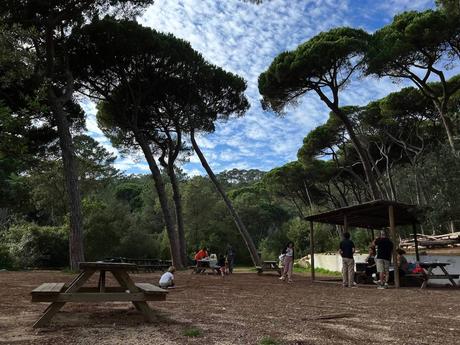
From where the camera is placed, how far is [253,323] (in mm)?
4824

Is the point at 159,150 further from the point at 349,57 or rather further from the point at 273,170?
the point at 273,170

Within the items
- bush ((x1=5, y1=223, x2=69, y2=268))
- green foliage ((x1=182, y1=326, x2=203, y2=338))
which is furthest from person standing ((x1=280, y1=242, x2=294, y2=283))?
bush ((x1=5, y1=223, x2=69, y2=268))

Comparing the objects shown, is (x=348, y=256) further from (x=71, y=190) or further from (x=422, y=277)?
(x=71, y=190)

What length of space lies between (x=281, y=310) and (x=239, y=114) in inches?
711

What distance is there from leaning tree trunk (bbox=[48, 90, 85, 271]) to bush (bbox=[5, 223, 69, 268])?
10.6m

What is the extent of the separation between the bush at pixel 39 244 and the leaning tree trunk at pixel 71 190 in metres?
10.6

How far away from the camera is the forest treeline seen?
46.6 feet

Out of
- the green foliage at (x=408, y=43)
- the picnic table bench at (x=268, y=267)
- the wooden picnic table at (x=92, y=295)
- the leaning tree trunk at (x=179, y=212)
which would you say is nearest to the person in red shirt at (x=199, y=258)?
the picnic table bench at (x=268, y=267)

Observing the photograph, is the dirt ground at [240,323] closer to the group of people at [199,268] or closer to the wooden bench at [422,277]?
the group of people at [199,268]

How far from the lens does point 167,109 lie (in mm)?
21438

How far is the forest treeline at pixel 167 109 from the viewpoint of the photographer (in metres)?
14.2

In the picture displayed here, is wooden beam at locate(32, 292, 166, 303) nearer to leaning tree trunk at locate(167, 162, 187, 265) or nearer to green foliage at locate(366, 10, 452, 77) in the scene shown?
green foliage at locate(366, 10, 452, 77)

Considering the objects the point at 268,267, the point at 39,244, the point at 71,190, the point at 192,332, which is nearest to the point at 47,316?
the point at 192,332

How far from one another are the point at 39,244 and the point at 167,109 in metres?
10.9
